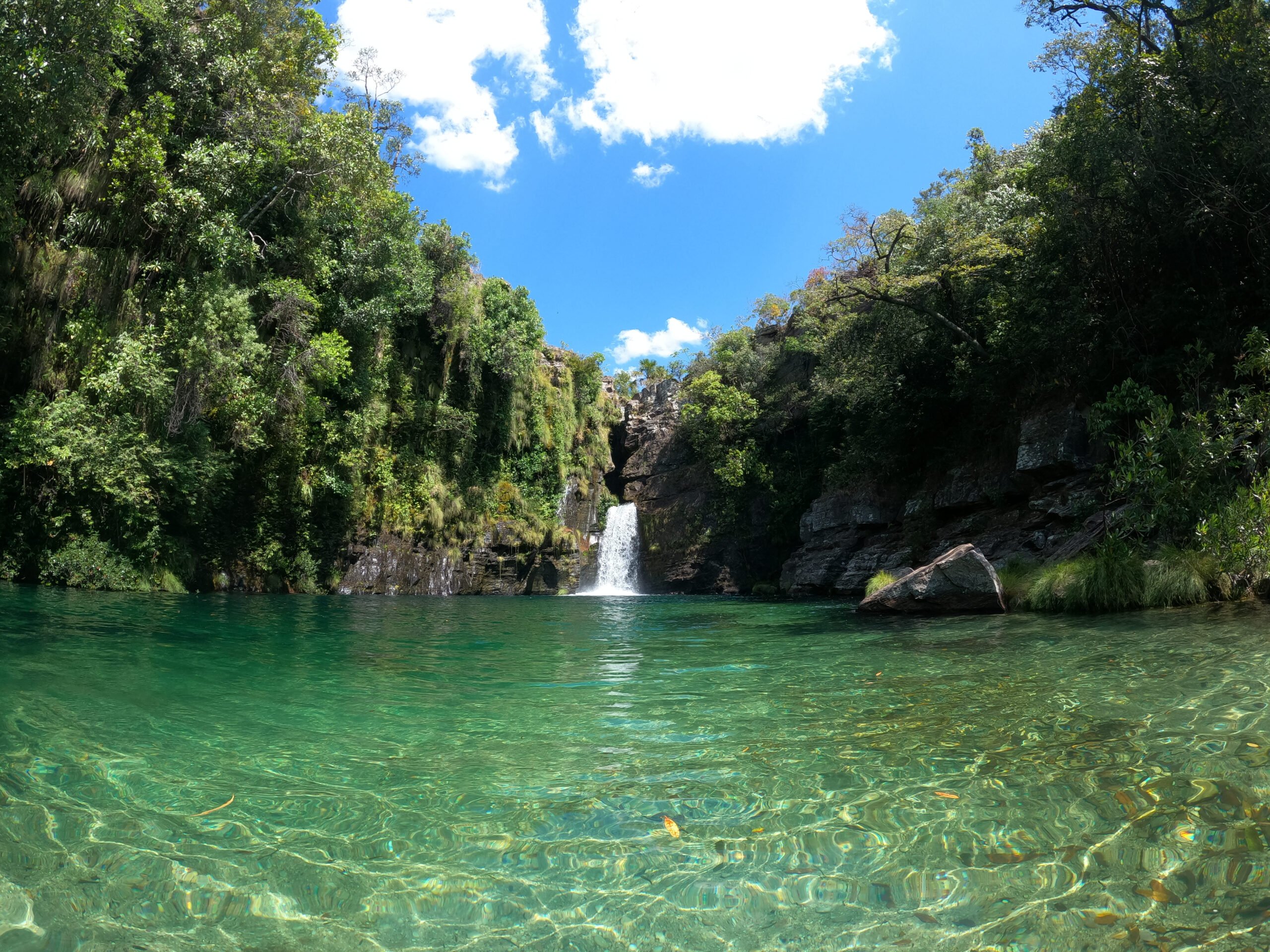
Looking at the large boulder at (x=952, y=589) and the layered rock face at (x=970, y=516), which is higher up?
the layered rock face at (x=970, y=516)

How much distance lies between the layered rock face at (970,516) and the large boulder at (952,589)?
6.89 feet

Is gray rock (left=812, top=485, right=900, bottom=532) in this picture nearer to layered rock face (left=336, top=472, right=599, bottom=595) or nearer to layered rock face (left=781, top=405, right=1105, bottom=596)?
layered rock face (left=781, top=405, right=1105, bottom=596)

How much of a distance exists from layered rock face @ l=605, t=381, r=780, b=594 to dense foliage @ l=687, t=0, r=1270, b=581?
719 cm

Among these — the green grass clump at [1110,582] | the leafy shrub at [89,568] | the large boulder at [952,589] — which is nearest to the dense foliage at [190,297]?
the leafy shrub at [89,568]

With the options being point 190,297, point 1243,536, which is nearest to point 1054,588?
point 1243,536

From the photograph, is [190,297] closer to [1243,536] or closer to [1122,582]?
[1122,582]

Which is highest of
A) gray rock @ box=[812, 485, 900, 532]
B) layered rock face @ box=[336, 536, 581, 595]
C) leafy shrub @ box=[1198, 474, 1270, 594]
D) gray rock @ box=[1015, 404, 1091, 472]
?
gray rock @ box=[1015, 404, 1091, 472]

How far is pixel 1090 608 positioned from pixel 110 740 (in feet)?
36.9

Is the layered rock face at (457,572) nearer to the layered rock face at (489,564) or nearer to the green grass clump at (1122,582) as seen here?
the layered rock face at (489,564)

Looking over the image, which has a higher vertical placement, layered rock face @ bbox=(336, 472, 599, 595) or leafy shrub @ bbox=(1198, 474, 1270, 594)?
leafy shrub @ bbox=(1198, 474, 1270, 594)

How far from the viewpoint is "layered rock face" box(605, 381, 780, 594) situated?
2969 cm

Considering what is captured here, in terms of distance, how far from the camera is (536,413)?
30.2 m

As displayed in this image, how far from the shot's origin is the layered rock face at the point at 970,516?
1491 cm

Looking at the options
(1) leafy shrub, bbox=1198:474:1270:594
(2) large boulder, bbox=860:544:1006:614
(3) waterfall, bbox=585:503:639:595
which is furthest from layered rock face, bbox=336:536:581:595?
(1) leafy shrub, bbox=1198:474:1270:594
